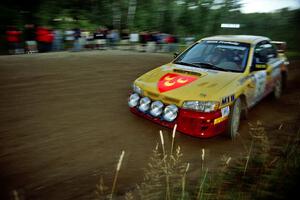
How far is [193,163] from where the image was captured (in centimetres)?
440

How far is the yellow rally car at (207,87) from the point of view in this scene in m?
Result: 4.68

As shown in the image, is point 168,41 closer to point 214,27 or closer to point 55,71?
point 55,71

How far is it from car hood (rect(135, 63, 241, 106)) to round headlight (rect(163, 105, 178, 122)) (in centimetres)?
8

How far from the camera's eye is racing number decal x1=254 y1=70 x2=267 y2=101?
581 cm

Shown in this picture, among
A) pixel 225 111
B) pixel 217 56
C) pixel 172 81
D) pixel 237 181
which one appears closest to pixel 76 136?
pixel 172 81

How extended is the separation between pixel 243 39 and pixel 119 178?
399 centimetres

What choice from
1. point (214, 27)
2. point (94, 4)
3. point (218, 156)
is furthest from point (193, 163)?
point (214, 27)

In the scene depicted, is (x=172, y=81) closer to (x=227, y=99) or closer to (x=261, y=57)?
(x=227, y=99)

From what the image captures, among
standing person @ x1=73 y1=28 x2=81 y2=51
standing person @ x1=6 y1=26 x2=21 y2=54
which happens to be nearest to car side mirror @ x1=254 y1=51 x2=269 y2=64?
standing person @ x1=6 y1=26 x2=21 y2=54

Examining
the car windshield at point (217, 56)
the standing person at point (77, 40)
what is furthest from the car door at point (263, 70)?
the standing person at point (77, 40)

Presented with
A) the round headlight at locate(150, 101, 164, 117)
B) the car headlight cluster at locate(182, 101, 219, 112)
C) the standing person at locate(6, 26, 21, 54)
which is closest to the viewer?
the car headlight cluster at locate(182, 101, 219, 112)

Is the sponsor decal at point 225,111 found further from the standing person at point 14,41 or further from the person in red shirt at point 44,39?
the standing person at point 14,41

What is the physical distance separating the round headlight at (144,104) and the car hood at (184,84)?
0.28ft

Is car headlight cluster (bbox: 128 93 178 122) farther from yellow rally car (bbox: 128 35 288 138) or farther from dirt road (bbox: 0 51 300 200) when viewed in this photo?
dirt road (bbox: 0 51 300 200)
